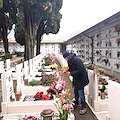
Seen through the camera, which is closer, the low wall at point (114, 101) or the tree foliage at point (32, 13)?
the low wall at point (114, 101)

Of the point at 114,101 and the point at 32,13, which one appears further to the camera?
the point at 32,13

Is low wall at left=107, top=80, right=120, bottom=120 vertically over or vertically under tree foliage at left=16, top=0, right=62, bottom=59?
under

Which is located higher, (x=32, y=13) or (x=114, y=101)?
(x=32, y=13)

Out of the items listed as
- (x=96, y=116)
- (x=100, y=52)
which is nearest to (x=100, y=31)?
(x=100, y=52)

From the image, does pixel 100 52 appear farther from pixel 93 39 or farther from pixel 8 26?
pixel 8 26

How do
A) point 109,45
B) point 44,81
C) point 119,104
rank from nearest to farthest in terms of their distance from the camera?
1. point 119,104
2. point 44,81
3. point 109,45

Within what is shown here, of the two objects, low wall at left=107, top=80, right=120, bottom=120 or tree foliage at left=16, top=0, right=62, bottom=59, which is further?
tree foliage at left=16, top=0, right=62, bottom=59

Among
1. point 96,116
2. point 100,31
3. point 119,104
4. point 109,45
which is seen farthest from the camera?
point 100,31

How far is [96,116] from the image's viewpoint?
397 cm

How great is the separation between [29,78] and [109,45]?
6.04m

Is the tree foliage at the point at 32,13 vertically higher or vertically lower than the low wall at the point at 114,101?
higher

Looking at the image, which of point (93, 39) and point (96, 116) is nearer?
Result: point (96, 116)

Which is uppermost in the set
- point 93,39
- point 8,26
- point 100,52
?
point 8,26

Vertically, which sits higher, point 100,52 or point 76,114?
point 100,52
